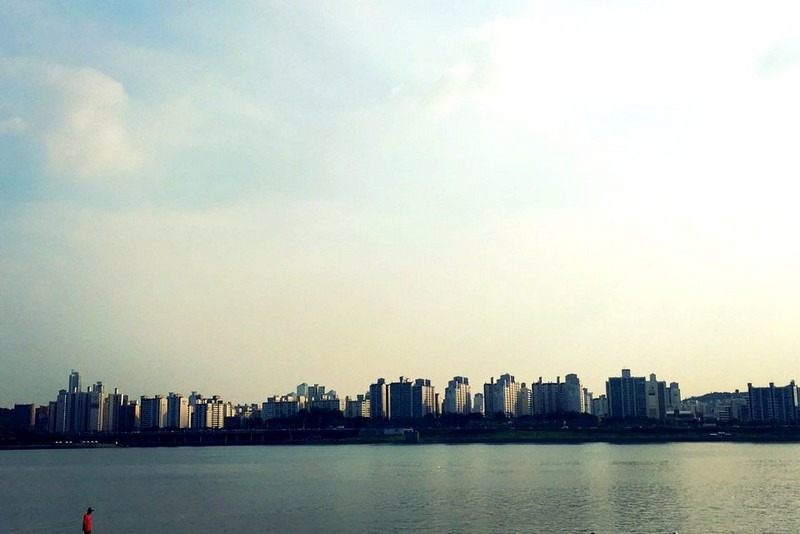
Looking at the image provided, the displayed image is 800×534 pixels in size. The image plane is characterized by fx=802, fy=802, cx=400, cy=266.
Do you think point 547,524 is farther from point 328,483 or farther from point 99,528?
point 328,483

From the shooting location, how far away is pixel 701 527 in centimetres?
4950

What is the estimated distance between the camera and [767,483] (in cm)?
7881

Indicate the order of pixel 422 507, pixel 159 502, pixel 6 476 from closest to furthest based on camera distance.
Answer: pixel 422 507 < pixel 159 502 < pixel 6 476

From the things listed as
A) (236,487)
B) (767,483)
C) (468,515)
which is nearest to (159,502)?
(236,487)

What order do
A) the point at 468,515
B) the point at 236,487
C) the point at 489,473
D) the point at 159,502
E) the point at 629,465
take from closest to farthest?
the point at 468,515, the point at 159,502, the point at 236,487, the point at 489,473, the point at 629,465

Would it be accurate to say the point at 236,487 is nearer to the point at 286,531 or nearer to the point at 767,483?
the point at 286,531

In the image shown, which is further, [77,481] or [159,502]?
[77,481]

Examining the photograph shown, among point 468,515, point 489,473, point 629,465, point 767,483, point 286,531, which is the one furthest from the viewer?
point 629,465

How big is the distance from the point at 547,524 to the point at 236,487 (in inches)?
1706

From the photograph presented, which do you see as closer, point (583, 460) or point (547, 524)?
point (547, 524)

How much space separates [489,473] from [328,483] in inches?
816

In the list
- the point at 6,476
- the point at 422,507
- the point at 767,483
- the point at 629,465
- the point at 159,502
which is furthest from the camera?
the point at 6,476

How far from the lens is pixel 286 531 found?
48844mm

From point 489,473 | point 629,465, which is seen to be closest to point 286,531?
point 489,473
